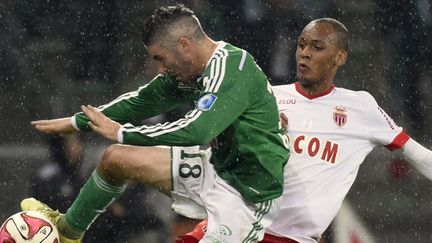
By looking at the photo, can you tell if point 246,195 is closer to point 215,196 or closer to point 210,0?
point 215,196

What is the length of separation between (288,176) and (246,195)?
521mm

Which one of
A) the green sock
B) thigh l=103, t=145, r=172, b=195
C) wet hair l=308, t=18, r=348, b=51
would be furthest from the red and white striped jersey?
the green sock

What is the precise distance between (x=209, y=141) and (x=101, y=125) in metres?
0.43

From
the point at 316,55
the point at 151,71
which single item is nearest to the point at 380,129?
the point at 316,55

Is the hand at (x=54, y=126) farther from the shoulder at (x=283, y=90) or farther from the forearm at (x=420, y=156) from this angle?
the forearm at (x=420, y=156)

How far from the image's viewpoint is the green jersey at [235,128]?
16.0ft

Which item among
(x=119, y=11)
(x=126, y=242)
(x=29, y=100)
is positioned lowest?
(x=126, y=242)

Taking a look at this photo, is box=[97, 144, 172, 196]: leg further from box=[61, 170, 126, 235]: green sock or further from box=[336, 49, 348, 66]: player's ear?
box=[336, 49, 348, 66]: player's ear

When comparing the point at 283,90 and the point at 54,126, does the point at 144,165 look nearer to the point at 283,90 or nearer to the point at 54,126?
the point at 54,126

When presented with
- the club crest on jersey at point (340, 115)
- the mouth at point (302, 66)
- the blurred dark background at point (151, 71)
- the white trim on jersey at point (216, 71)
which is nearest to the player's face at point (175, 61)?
the white trim on jersey at point (216, 71)

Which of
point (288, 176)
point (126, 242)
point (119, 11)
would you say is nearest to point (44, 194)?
point (126, 242)

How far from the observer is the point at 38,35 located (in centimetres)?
733

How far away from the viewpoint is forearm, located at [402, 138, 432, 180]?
5832 millimetres

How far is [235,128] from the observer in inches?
199
